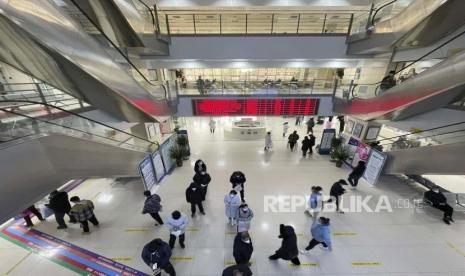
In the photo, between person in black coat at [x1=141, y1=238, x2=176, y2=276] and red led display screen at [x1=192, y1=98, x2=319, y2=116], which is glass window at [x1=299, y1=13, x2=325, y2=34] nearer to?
red led display screen at [x1=192, y1=98, x2=319, y2=116]

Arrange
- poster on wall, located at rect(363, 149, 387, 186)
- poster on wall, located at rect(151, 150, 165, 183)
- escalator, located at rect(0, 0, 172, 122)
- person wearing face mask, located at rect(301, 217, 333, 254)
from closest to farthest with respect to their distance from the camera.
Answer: escalator, located at rect(0, 0, 172, 122) → person wearing face mask, located at rect(301, 217, 333, 254) → poster on wall, located at rect(363, 149, 387, 186) → poster on wall, located at rect(151, 150, 165, 183)

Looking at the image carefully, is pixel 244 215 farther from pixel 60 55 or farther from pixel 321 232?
pixel 60 55

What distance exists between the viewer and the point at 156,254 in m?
3.73

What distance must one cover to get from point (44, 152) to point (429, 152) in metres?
10.2

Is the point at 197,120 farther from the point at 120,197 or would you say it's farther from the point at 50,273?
the point at 50,273

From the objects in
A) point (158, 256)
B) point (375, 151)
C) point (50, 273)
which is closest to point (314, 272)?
point (158, 256)

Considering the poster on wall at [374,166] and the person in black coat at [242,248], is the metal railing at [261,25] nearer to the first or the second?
the poster on wall at [374,166]

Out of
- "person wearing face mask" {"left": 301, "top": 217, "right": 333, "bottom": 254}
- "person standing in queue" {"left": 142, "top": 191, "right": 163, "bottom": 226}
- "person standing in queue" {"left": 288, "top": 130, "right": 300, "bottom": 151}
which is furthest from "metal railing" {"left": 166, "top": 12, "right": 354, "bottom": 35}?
"person wearing face mask" {"left": 301, "top": 217, "right": 333, "bottom": 254}

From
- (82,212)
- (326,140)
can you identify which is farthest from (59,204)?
(326,140)

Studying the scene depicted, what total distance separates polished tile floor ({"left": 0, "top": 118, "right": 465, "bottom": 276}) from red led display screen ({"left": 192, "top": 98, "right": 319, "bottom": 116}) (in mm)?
3054

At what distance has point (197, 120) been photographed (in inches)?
712

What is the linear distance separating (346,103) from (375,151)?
95.0 inches

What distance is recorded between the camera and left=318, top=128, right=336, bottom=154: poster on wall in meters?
10.0

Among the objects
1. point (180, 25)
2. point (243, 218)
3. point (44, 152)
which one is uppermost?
point (180, 25)
